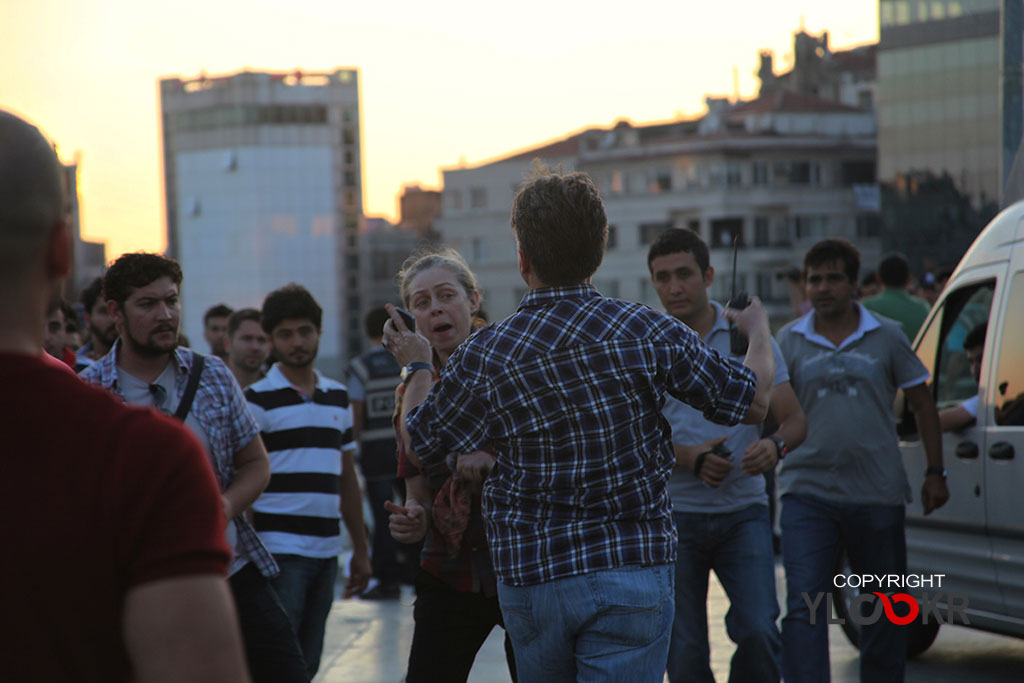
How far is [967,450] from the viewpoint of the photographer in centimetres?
596

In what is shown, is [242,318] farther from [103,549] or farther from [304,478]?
[103,549]

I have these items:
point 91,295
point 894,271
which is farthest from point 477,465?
point 894,271

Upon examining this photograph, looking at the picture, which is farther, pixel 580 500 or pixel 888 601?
pixel 888 601

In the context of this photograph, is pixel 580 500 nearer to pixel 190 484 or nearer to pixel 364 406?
pixel 190 484

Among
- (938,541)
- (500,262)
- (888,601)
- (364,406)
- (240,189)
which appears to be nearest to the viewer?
(888,601)

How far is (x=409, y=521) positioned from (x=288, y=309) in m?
2.54

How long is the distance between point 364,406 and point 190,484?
7922mm

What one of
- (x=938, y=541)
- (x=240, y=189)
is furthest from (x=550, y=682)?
(x=240, y=189)

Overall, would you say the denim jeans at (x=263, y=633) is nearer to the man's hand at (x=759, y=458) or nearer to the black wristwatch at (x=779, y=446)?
the man's hand at (x=759, y=458)

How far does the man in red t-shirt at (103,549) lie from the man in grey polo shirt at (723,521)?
11.0 feet

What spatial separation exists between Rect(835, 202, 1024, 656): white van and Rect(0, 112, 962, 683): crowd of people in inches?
6.8

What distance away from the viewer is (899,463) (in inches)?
220

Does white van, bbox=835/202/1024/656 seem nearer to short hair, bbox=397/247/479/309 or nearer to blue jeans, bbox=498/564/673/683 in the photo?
short hair, bbox=397/247/479/309

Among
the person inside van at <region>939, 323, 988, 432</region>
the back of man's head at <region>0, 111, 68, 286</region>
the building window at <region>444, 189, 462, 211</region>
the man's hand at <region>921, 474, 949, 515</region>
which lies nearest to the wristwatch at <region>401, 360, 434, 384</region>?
the back of man's head at <region>0, 111, 68, 286</region>
